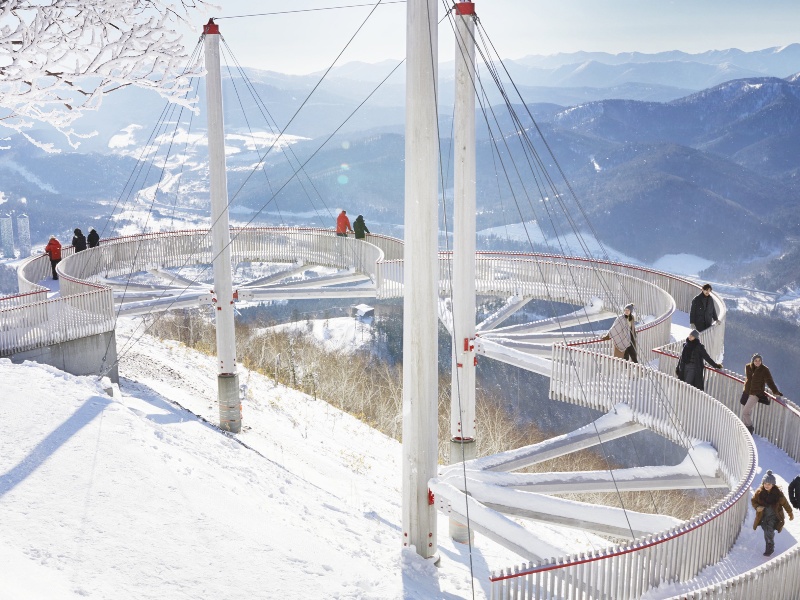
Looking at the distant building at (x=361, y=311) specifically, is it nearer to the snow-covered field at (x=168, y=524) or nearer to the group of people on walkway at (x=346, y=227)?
the group of people on walkway at (x=346, y=227)

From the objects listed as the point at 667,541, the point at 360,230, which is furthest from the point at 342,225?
the point at 667,541

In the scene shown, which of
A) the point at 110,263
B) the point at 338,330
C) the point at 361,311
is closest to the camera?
the point at 110,263

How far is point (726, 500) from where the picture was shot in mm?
10352

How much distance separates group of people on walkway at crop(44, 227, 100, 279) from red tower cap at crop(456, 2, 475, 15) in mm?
17105

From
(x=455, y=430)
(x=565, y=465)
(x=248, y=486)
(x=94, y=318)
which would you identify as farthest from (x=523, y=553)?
(x=565, y=465)

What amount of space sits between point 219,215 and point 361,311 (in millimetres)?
130814

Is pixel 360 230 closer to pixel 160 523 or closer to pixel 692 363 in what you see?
pixel 692 363

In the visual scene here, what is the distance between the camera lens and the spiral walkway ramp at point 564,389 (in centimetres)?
939

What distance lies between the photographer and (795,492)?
11.9 metres

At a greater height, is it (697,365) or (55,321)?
(55,321)

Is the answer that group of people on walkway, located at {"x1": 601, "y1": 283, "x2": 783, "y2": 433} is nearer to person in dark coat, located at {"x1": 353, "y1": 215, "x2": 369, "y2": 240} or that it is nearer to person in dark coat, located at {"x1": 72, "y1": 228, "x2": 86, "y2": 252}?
person in dark coat, located at {"x1": 353, "y1": 215, "x2": 369, "y2": 240}

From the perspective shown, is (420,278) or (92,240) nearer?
(420,278)

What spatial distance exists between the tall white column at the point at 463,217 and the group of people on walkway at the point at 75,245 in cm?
1600

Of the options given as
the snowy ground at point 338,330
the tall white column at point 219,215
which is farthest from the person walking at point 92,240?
the snowy ground at point 338,330
